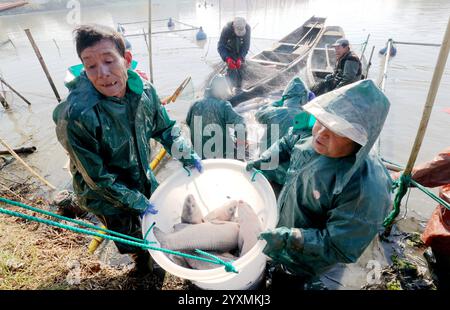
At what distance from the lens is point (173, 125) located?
3.00 m

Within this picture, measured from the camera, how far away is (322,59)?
9.62 meters

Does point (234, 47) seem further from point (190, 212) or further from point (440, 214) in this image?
point (440, 214)

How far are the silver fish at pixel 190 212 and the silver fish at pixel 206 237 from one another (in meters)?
0.16

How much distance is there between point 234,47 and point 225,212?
6617mm

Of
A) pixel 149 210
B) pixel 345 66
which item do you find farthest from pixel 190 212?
pixel 345 66

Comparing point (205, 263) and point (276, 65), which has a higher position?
point (276, 65)

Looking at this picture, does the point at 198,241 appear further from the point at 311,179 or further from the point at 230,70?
the point at 230,70

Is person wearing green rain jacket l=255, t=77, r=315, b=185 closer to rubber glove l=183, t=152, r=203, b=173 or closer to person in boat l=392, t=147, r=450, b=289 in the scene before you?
rubber glove l=183, t=152, r=203, b=173

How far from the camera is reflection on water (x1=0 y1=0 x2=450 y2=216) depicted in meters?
7.29

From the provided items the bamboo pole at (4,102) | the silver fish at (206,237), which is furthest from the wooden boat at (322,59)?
the bamboo pole at (4,102)

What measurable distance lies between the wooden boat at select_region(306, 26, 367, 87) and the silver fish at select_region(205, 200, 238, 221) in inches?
218

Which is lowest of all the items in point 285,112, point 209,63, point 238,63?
point 209,63

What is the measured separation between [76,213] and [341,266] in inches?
163

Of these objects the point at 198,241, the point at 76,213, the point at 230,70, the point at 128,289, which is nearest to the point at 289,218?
the point at 198,241
